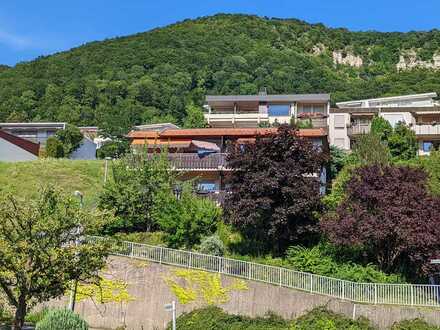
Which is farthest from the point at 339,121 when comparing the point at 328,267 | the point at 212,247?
the point at 328,267

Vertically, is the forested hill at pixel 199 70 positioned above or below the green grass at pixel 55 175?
above

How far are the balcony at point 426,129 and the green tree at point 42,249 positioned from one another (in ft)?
112

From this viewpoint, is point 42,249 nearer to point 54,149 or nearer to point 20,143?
point 20,143

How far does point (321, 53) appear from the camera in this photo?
117000 mm

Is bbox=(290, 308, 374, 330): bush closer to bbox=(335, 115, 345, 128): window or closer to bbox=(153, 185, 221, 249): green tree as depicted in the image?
bbox=(153, 185, 221, 249): green tree

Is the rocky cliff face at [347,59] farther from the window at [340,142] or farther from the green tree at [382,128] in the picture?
the green tree at [382,128]

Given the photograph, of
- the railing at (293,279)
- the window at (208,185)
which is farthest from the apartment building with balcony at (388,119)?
the railing at (293,279)

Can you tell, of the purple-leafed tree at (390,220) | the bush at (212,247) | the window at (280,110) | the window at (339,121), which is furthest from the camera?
the window at (280,110)

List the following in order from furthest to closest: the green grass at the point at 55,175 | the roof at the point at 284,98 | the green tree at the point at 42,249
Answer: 1. the roof at the point at 284,98
2. the green grass at the point at 55,175
3. the green tree at the point at 42,249

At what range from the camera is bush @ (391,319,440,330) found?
27125 millimetres

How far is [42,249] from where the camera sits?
77.7 feet

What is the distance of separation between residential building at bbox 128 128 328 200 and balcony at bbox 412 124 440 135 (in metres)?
9.59

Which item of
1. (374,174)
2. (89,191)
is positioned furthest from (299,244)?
(89,191)

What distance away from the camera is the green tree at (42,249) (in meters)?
23.4
